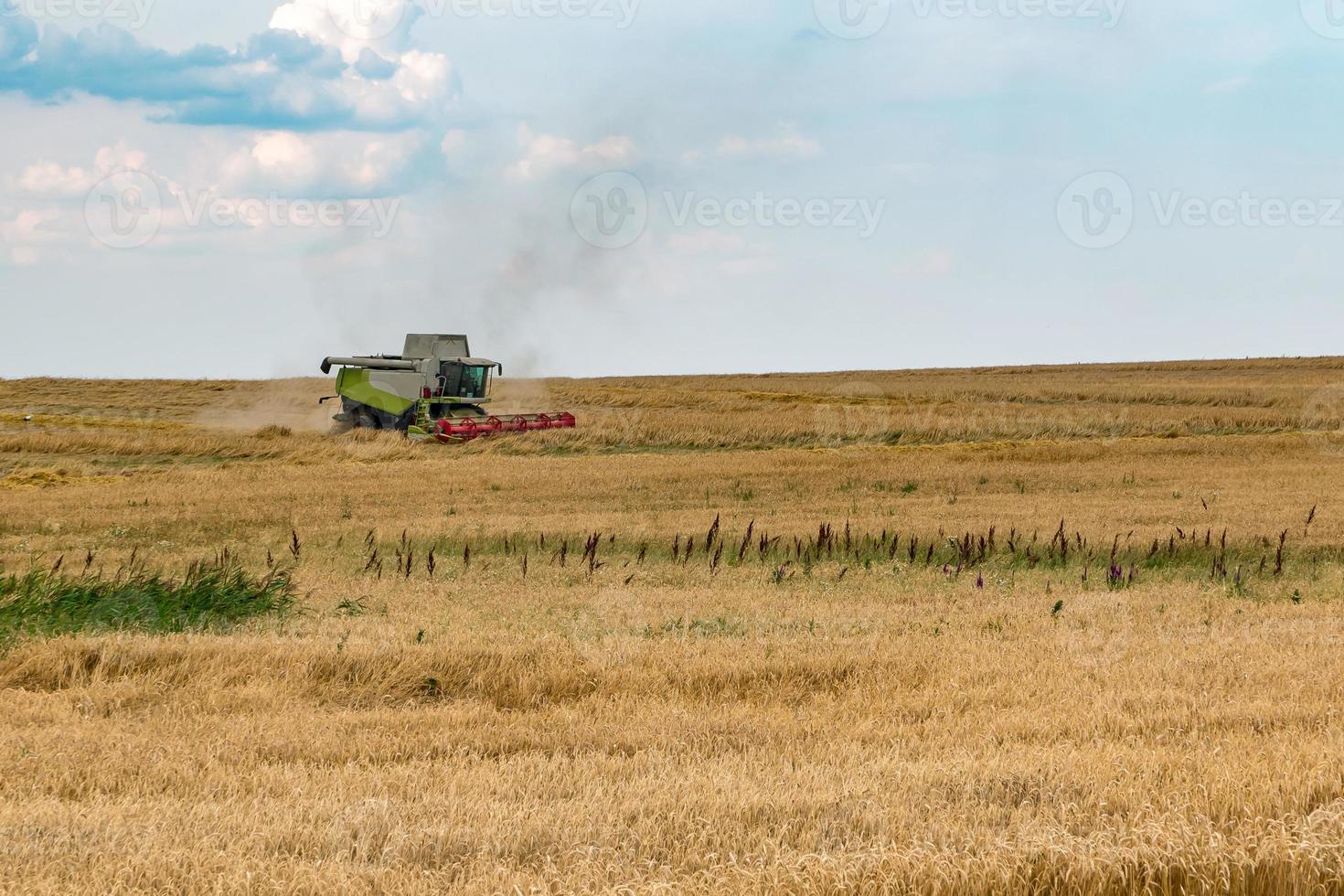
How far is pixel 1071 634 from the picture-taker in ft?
32.0

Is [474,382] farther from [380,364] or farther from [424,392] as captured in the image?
[380,364]

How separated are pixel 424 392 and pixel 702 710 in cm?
3327

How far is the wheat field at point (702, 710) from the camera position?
4.41 meters

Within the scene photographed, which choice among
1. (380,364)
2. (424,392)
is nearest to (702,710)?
(424,392)

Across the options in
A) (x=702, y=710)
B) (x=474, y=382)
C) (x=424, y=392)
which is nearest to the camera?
(x=702, y=710)

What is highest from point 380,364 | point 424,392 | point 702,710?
point 380,364

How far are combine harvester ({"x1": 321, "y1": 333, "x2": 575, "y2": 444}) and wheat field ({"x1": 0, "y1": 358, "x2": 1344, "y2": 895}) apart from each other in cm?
1782

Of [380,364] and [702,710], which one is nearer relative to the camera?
[702,710]

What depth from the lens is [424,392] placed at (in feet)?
128

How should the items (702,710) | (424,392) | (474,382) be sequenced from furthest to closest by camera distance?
(474,382) → (424,392) → (702,710)

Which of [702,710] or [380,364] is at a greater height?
[380,364]

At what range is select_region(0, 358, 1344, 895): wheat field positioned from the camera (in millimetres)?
4410

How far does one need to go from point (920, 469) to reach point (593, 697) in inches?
853

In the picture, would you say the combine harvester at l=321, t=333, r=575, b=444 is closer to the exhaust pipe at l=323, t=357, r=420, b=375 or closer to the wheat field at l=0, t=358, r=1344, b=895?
the exhaust pipe at l=323, t=357, r=420, b=375
